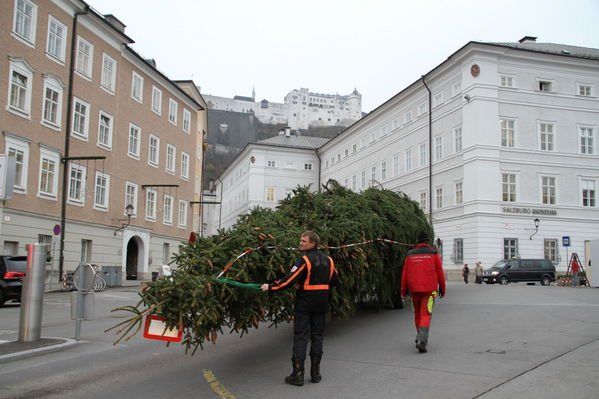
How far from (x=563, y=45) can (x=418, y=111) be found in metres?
14.0

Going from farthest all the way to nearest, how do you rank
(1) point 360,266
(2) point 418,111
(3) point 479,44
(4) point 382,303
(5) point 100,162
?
(2) point 418,111 < (3) point 479,44 < (5) point 100,162 < (4) point 382,303 < (1) point 360,266

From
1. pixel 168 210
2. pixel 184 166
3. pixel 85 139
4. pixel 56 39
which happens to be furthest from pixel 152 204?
pixel 56 39

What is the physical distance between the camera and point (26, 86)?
1003 inches

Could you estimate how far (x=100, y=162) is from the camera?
31531 millimetres

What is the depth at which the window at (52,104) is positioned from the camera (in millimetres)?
26755

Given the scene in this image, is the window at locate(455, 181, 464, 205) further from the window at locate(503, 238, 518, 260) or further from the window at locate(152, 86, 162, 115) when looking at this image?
the window at locate(152, 86, 162, 115)

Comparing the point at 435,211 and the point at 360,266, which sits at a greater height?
the point at 435,211

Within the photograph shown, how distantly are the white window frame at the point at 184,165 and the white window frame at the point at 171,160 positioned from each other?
142cm

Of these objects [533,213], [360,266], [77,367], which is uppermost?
[533,213]

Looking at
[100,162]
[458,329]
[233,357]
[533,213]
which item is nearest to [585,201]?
[533,213]

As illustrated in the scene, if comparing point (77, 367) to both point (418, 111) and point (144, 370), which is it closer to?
point (144, 370)

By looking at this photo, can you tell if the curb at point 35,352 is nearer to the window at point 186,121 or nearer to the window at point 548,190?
the window at point 186,121

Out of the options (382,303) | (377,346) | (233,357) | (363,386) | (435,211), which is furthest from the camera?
(435,211)

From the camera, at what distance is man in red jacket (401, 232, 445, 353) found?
859 cm
